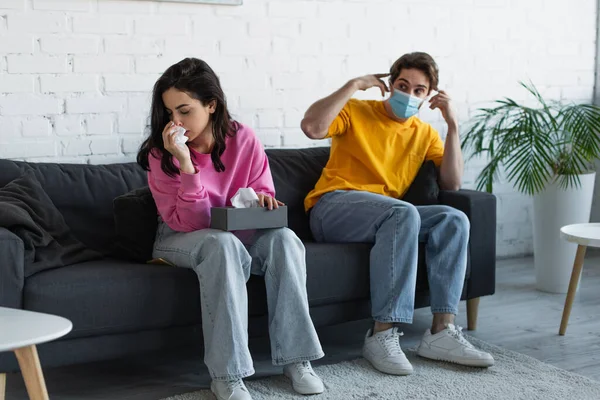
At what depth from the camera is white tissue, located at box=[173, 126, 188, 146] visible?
2.25 m

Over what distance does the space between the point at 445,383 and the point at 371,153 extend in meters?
0.86

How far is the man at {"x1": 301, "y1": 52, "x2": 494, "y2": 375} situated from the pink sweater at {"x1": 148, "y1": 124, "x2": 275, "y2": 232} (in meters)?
0.30

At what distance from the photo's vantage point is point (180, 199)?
90.0 inches

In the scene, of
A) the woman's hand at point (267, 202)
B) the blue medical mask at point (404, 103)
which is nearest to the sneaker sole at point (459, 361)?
the woman's hand at point (267, 202)

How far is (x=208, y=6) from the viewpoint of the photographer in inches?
122

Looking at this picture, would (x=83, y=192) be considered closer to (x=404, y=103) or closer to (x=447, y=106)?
(x=404, y=103)

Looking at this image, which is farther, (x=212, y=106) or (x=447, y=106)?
(x=447, y=106)

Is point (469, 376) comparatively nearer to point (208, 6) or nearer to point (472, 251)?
point (472, 251)

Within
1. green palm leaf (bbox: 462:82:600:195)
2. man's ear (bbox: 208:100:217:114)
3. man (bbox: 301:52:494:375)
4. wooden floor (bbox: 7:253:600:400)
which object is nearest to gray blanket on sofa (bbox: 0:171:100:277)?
wooden floor (bbox: 7:253:600:400)

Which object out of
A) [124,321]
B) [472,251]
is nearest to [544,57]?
[472,251]

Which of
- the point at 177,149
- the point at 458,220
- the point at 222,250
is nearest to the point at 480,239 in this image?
the point at 458,220

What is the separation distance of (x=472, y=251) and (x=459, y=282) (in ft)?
0.73

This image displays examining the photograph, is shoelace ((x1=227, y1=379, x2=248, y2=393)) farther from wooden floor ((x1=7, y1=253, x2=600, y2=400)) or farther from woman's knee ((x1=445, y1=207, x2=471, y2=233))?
woman's knee ((x1=445, y1=207, x2=471, y2=233))

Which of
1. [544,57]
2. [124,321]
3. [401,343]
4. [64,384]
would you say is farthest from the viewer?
[544,57]
